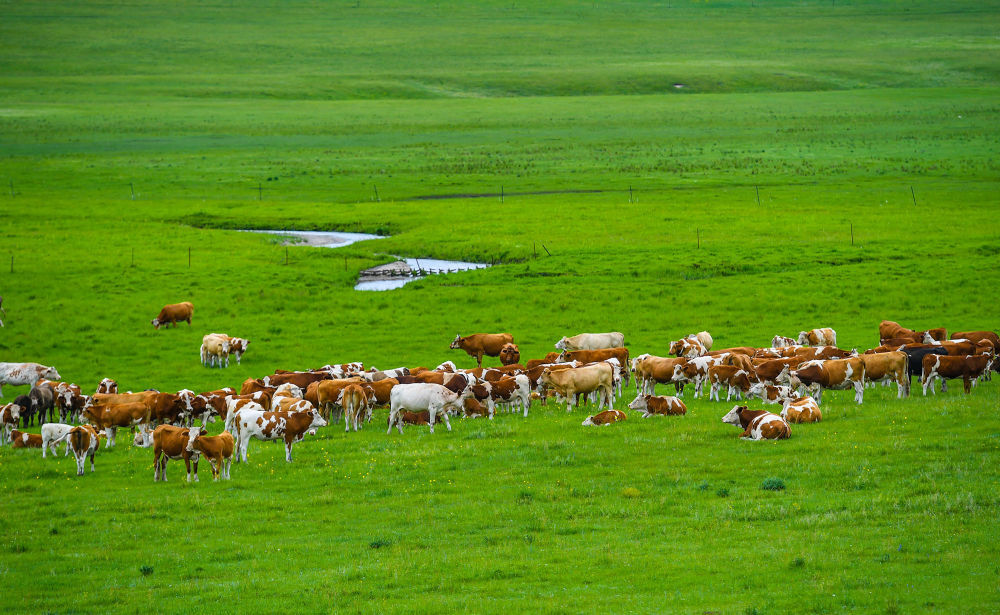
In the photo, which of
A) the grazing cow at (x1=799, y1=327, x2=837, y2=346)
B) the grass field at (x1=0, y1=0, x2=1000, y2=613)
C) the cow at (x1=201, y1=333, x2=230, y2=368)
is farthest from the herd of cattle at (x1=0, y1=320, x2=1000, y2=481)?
the cow at (x1=201, y1=333, x2=230, y2=368)

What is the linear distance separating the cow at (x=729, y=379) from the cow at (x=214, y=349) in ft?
53.2

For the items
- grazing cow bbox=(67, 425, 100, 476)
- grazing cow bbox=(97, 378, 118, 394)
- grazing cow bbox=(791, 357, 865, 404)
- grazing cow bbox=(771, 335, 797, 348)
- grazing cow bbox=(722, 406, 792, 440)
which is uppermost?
grazing cow bbox=(791, 357, 865, 404)

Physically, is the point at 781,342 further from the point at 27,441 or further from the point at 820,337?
the point at 27,441

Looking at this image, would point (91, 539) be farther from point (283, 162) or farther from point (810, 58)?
point (810, 58)

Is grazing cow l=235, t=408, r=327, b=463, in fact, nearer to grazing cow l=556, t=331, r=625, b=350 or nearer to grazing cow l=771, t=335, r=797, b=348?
grazing cow l=556, t=331, r=625, b=350

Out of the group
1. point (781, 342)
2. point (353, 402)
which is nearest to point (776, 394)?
point (781, 342)

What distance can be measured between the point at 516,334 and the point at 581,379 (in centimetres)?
1251

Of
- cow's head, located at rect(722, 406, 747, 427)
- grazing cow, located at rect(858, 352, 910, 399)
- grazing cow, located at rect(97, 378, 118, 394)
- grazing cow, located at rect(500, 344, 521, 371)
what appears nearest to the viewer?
cow's head, located at rect(722, 406, 747, 427)

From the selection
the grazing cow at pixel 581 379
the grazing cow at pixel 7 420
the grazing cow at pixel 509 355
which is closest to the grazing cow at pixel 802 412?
the grazing cow at pixel 581 379

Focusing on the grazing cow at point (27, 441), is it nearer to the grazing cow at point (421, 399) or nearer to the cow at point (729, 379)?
the grazing cow at point (421, 399)

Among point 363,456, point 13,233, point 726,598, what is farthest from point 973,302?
point 13,233

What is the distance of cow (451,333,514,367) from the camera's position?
114ft

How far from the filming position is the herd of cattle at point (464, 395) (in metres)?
22.0

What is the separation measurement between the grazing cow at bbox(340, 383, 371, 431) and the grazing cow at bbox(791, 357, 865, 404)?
10064mm
